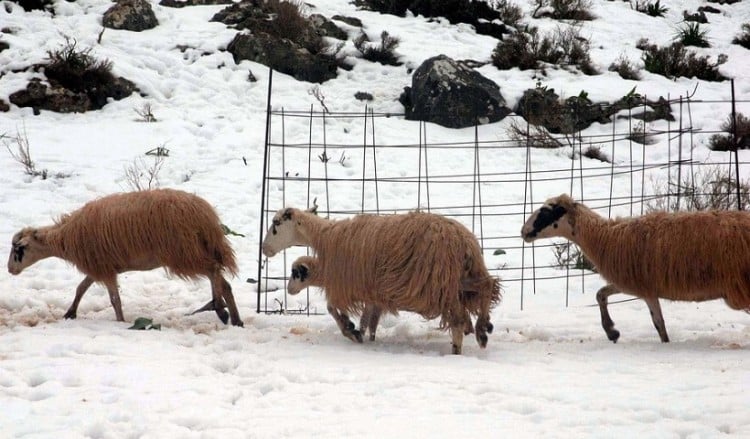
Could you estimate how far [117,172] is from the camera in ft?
38.6

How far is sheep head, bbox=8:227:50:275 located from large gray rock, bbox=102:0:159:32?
8.54 m

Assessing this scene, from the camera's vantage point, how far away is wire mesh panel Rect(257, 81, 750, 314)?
31.3ft

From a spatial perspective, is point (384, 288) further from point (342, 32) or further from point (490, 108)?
point (342, 32)

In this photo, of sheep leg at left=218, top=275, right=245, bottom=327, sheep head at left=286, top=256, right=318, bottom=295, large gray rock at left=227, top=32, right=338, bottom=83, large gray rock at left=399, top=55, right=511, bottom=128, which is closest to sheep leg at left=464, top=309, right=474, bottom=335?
sheep head at left=286, top=256, right=318, bottom=295

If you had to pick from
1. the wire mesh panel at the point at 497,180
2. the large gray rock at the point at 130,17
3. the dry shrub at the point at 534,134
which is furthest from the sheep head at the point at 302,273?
the large gray rock at the point at 130,17

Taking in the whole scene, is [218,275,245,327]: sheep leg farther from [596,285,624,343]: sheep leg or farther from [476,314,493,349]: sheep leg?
[596,285,624,343]: sheep leg

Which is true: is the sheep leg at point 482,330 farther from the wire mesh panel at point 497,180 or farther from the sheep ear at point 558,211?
the wire mesh panel at point 497,180

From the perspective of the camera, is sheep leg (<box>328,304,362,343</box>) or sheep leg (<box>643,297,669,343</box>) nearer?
sheep leg (<box>643,297,669,343</box>)

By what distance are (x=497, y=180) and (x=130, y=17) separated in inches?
328

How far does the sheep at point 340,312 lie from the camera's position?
7168 millimetres

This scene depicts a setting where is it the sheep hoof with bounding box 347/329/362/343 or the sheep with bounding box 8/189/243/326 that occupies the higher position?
the sheep with bounding box 8/189/243/326

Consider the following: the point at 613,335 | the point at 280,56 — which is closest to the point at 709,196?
the point at 613,335

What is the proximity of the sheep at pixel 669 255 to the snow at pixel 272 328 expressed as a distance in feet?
1.39

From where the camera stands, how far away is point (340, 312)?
7383 millimetres
